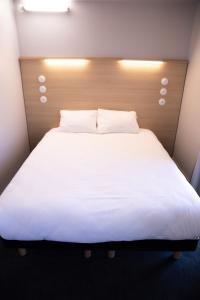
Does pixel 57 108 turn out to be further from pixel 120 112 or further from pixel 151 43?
pixel 151 43

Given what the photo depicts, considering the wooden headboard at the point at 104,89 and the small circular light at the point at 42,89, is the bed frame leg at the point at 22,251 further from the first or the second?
the small circular light at the point at 42,89

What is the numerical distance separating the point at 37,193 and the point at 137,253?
39.1 inches

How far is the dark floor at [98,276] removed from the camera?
1.38 m

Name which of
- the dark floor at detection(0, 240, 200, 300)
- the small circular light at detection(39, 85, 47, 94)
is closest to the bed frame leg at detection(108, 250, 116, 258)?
the dark floor at detection(0, 240, 200, 300)

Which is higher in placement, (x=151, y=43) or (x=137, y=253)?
(x=151, y=43)

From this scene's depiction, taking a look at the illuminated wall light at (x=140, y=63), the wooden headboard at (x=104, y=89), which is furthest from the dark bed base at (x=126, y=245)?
the illuminated wall light at (x=140, y=63)

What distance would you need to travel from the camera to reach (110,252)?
1588 millimetres

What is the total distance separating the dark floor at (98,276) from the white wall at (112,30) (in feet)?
7.79

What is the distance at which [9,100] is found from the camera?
236cm

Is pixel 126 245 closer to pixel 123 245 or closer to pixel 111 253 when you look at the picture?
pixel 123 245

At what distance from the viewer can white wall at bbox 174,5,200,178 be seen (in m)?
2.32

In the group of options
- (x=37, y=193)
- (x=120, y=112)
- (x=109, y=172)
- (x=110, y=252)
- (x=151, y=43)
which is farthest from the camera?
(x=120, y=112)

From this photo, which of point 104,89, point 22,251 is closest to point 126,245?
point 22,251

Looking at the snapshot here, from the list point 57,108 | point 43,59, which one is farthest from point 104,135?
point 43,59
